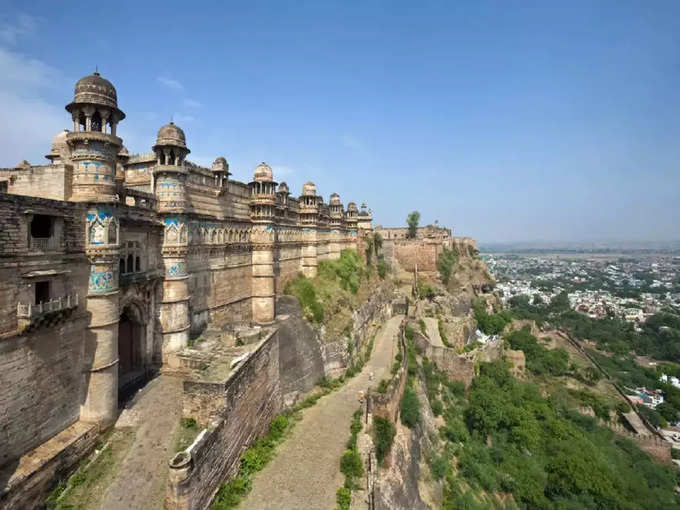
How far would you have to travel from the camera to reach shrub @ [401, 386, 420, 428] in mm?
21516

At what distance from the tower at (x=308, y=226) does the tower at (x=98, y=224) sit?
19.4 m

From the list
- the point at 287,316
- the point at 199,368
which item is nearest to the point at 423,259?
the point at 287,316

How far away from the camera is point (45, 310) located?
9.35 metres

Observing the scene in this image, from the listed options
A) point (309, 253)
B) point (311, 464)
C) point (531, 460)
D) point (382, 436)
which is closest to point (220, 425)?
point (311, 464)

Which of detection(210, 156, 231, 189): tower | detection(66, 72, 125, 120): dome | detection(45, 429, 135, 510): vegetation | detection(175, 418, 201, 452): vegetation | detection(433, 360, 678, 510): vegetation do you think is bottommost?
detection(433, 360, 678, 510): vegetation

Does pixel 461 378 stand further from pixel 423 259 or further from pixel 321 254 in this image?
pixel 423 259

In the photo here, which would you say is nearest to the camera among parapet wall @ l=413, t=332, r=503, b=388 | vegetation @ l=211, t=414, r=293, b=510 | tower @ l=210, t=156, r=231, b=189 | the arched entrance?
vegetation @ l=211, t=414, r=293, b=510

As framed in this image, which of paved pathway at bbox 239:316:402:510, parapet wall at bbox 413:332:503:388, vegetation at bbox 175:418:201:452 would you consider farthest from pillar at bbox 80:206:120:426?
parapet wall at bbox 413:332:503:388

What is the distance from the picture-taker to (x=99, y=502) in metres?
9.02

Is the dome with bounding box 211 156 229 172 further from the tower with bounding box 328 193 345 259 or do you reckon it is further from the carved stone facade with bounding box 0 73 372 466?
the tower with bounding box 328 193 345 259

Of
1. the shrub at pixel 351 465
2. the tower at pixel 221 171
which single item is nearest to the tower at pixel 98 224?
the tower at pixel 221 171

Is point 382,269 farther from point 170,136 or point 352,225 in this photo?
point 170,136

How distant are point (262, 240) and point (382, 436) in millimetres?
12877

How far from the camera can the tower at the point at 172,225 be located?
14.9 meters
